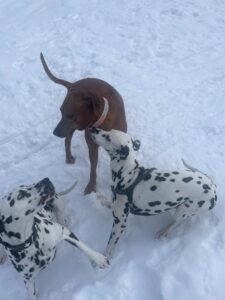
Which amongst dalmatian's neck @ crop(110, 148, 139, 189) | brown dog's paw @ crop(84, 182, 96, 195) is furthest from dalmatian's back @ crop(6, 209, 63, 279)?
brown dog's paw @ crop(84, 182, 96, 195)

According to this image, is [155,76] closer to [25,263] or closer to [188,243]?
[188,243]

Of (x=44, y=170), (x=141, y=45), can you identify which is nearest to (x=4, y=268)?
(x=44, y=170)

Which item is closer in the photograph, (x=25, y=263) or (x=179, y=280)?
(x=25, y=263)

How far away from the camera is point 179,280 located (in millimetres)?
3801

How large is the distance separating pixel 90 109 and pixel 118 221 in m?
1.18

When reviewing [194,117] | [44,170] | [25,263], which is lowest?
[194,117]

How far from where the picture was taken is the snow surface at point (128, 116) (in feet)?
12.9

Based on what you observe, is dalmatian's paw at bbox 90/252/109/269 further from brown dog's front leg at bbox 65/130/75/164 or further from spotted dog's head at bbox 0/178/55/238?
brown dog's front leg at bbox 65/130/75/164

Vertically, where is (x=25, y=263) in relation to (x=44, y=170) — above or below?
above

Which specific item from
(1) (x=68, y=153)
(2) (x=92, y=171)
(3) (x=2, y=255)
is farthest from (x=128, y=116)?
(3) (x=2, y=255)

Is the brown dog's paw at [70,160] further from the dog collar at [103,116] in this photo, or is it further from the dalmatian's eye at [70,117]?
the dog collar at [103,116]

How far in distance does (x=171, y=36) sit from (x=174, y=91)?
57.7 inches

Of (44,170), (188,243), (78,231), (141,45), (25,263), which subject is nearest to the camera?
(25,263)

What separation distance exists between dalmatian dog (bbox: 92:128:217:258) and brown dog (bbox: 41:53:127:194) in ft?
1.26
